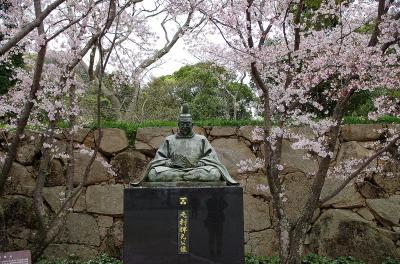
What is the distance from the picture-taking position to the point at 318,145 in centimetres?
570

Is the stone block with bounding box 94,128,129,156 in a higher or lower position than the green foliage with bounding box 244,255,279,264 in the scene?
higher

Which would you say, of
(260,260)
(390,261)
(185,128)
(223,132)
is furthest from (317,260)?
(185,128)

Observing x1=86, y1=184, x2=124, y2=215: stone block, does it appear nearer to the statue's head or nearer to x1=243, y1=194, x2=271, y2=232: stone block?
x1=243, y1=194, x2=271, y2=232: stone block

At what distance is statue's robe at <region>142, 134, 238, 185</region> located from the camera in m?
4.57

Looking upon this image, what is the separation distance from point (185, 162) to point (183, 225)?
736 millimetres

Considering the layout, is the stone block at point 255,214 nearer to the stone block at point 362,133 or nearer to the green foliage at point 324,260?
the green foliage at point 324,260

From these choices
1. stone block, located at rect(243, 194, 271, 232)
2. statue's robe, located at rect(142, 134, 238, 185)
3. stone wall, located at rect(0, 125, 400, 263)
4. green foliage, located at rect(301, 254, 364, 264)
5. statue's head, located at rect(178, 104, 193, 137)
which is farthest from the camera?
stone block, located at rect(243, 194, 271, 232)

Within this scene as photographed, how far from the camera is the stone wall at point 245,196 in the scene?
6992 mm

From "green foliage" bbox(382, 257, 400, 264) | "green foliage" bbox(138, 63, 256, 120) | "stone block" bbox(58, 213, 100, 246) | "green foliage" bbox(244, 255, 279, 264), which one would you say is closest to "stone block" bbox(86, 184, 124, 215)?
"stone block" bbox(58, 213, 100, 246)

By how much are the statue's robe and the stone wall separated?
2.42 meters

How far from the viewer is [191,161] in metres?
→ 4.84

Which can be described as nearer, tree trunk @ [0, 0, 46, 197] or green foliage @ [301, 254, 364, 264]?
tree trunk @ [0, 0, 46, 197]

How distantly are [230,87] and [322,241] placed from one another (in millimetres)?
8634

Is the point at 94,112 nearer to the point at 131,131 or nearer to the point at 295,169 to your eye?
the point at 131,131
